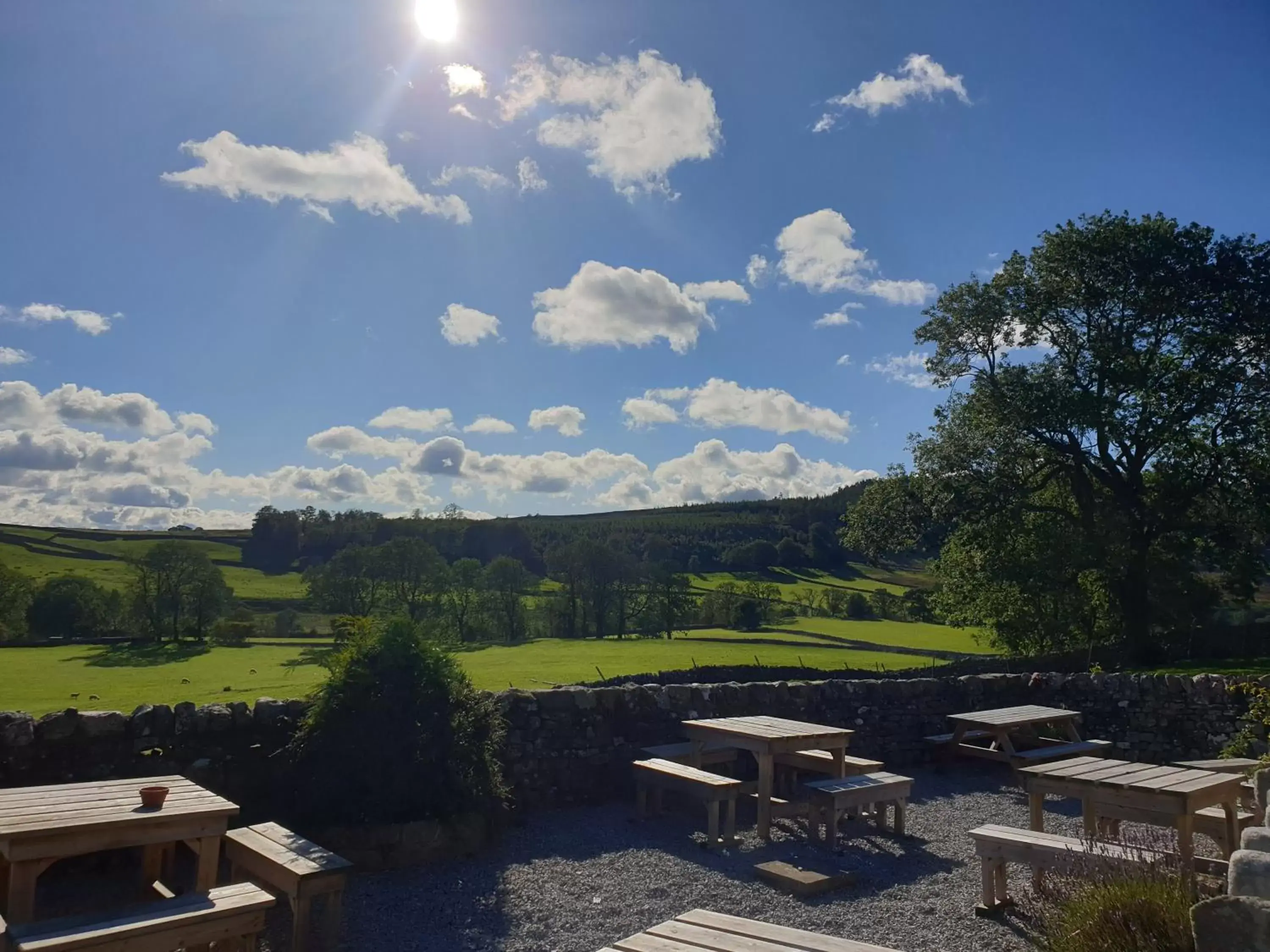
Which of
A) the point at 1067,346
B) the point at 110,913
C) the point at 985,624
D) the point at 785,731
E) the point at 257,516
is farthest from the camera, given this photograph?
the point at 257,516

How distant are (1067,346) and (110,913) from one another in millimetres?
25546

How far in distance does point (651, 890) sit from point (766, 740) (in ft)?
6.55

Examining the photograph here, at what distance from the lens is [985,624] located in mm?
27844

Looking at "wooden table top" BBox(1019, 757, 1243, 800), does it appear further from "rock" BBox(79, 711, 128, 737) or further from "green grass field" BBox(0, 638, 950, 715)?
"green grass field" BBox(0, 638, 950, 715)

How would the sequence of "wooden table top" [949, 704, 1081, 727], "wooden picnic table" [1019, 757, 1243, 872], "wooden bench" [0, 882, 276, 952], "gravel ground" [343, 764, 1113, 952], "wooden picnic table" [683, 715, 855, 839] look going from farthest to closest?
Answer: "wooden table top" [949, 704, 1081, 727]
"wooden picnic table" [683, 715, 855, 839]
"wooden picnic table" [1019, 757, 1243, 872]
"gravel ground" [343, 764, 1113, 952]
"wooden bench" [0, 882, 276, 952]

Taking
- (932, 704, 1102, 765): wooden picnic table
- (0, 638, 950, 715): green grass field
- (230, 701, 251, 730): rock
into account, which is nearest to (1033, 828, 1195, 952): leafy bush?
(932, 704, 1102, 765): wooden picnic table

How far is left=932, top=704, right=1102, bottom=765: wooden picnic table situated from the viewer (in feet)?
36.4

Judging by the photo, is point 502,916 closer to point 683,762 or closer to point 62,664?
point 683,762

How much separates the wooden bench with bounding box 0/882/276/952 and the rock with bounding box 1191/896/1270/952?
4313 millimetres

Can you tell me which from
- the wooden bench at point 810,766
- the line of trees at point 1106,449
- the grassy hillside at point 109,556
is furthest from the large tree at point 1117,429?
the grassy hillside at point 109,556

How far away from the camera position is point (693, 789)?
8273 mm

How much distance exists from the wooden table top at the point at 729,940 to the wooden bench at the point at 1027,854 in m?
2.66

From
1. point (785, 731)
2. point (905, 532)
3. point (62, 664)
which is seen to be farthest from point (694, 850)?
point (62, 664)

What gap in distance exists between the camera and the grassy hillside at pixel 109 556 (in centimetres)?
6994
